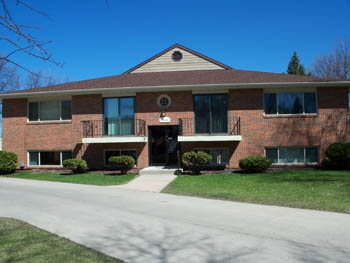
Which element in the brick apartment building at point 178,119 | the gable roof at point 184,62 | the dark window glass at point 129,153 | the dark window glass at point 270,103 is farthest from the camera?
the gable roof at point 184,62

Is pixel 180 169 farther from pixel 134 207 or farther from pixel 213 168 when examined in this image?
pixel 134 207

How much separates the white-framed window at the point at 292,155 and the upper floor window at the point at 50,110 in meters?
11.3

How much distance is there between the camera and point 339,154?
1670 centimetres

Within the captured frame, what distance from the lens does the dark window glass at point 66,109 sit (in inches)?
785

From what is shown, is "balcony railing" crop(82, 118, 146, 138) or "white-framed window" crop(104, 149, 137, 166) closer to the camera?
"balcony railing" crop(82, 118, 146, 138)

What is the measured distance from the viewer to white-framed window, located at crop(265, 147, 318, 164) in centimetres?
1844

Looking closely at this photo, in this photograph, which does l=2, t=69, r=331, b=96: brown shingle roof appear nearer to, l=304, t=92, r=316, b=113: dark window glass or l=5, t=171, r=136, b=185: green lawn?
l=304, t=92, r=316, b=113: dark window glass

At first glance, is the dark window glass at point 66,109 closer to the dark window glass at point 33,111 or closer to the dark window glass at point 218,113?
the dark window glass at point 33,111

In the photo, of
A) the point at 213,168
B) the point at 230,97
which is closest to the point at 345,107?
the point at 230,97

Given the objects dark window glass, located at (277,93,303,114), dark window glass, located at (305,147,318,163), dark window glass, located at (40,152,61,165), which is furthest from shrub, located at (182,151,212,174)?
dark window glass, located at (40,152,61,165)

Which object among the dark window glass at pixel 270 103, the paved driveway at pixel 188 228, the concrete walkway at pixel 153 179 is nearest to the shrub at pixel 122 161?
the concrete walkway at pixel 153 179

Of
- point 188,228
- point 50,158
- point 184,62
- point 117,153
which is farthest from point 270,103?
point 188,228

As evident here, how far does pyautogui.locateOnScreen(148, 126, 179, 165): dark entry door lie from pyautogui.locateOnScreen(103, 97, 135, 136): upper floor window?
4.00 ft

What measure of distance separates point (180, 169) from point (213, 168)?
1725mm
